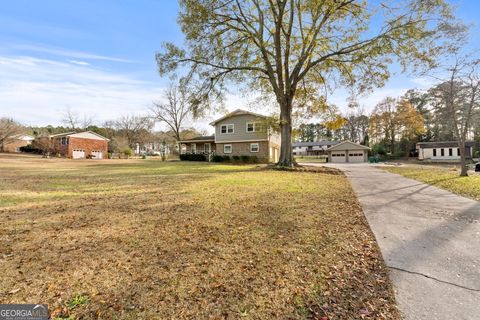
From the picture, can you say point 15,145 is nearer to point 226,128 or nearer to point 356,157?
point 226,128

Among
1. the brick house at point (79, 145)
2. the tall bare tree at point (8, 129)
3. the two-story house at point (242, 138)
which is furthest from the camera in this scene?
the brick house at point (79, 145)

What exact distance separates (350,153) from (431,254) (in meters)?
42.1

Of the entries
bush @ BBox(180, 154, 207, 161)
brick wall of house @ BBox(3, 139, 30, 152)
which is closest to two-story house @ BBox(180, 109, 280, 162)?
bush @ BBox(180, 154, 207, 161)

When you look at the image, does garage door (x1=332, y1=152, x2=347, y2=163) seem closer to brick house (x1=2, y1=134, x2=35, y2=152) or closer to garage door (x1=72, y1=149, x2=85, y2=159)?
garage door (x1=72, y1=149, x2=85, y2=159)

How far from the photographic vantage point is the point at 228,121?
30156 mm

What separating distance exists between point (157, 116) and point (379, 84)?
120 feet

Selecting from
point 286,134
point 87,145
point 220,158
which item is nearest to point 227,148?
point 220,158

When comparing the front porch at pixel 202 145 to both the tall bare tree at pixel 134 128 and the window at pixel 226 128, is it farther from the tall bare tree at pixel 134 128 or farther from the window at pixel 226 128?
the tall bare tree at pixel 134 128

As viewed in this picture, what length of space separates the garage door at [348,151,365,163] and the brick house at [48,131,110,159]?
4440cm

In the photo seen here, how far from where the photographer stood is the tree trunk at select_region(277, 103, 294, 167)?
1759cm

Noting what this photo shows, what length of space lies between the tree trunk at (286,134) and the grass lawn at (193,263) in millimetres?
12324

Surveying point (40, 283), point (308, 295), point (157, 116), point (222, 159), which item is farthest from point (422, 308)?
point (157, 116)

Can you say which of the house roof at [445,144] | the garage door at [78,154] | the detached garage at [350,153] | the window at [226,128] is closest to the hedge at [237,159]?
the window at [226,128]

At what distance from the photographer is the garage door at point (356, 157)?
41056 mm
